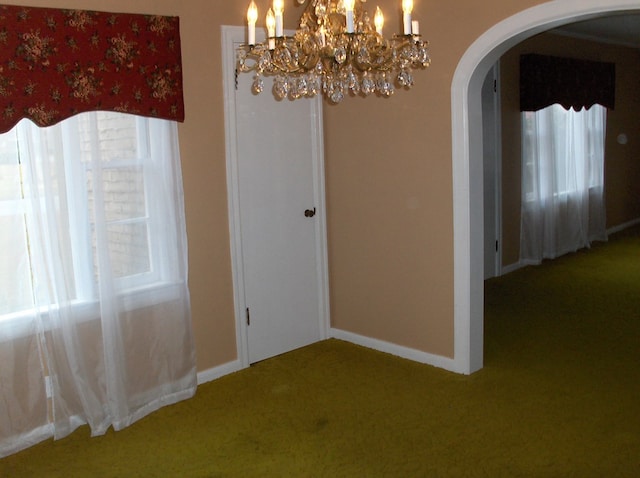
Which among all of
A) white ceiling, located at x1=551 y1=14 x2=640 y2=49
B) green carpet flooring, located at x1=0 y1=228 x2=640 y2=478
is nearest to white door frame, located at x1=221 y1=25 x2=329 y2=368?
green carpet flooring, located at x1=0 y1=228 x2=640 y2=478

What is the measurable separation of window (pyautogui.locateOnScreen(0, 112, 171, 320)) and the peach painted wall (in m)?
0.31

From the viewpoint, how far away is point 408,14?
85.4 inches

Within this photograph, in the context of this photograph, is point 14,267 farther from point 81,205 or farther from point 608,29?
point 608,29

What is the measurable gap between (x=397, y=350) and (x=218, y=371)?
46.8 inches

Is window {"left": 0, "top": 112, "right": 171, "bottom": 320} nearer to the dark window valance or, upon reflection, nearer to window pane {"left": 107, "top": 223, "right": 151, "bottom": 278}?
window pane {"left": 107, "top": 223, "right": 151, "bottom": 278}

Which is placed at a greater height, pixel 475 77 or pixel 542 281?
pixel 475 77

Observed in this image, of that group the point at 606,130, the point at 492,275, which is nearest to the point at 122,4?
the point at 492,275

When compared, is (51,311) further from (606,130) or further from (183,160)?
(606,130)

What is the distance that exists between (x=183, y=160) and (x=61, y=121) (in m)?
0.78

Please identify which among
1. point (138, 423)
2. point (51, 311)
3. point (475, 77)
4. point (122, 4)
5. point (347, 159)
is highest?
point (122, 4)

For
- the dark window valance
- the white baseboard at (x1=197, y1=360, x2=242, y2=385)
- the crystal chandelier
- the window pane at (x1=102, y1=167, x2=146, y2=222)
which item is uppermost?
the dark window valance

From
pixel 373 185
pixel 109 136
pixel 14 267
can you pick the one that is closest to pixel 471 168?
pixel 373 185

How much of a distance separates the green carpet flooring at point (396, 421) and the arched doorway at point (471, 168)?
26cm

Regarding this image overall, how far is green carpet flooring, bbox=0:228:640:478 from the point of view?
3.07 metres
